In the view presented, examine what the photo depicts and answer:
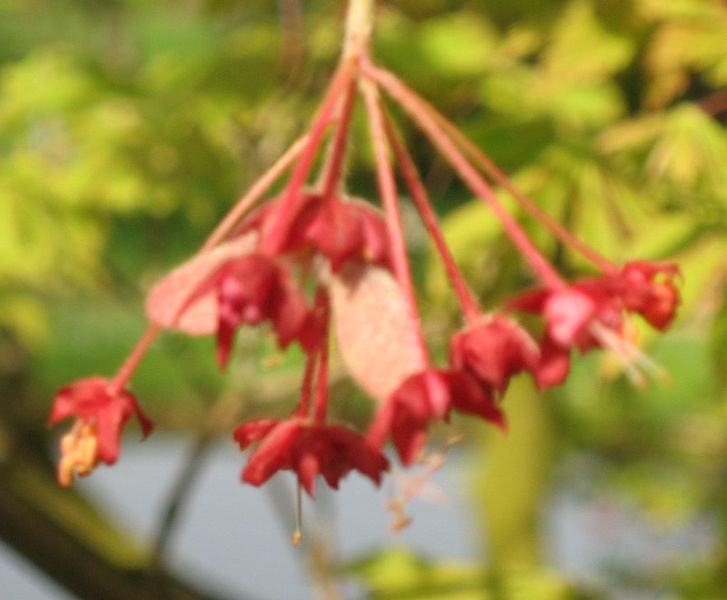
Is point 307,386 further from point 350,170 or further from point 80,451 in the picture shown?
point 350,170

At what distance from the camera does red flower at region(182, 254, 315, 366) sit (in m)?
0.39

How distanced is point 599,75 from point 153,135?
1.11ft

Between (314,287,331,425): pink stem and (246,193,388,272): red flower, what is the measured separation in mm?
16

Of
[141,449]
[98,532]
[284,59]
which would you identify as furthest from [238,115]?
[141,449]

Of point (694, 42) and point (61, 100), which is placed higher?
point (61, 100)

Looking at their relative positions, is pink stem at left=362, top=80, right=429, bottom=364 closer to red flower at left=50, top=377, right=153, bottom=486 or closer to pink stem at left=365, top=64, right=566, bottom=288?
pink stem at left=365, top=64, right=566, bottom=288

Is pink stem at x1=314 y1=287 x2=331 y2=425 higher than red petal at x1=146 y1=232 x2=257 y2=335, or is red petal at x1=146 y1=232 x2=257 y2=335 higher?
red petal at x1=146 y1=232 x2=257 y2=335

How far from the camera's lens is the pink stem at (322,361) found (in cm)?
42

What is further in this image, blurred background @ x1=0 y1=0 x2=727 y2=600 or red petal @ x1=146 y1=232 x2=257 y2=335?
blurred background @ x1=0 y1=0 x2=727 y2=600

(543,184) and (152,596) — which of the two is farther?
(152,596)

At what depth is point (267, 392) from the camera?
1194 mm

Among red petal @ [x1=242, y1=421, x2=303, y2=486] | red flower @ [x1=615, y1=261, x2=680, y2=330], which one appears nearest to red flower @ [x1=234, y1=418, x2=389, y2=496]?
red petal @ [x1=242, y1=421, x2=303, y2=486]

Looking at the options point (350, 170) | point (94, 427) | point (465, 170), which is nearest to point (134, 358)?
point (94, 427)

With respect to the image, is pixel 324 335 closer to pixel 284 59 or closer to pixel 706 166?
pixel 706 166
